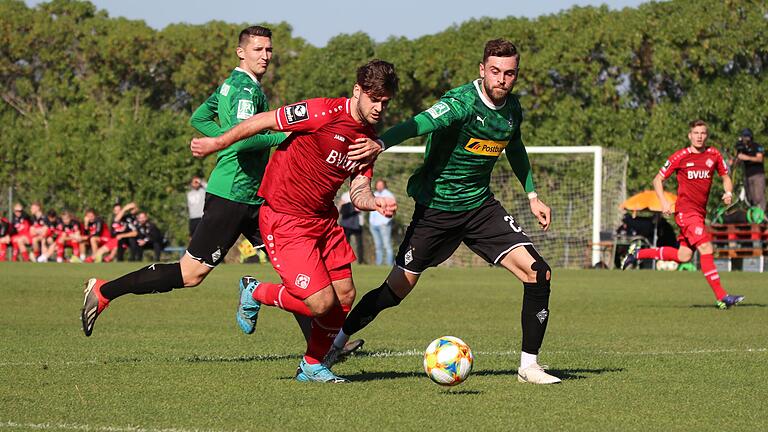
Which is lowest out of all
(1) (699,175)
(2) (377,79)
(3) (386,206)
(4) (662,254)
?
(4) (662,254)

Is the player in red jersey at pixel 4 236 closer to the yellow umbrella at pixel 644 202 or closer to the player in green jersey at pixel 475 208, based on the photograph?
the yellow umbrella at pixel 644 202

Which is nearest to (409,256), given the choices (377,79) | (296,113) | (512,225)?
(512,225)

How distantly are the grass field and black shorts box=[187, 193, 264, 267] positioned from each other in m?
0.82

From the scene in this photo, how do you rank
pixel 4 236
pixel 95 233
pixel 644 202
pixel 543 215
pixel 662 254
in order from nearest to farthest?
pixel 543 215 < pixel 662 254 < pixel 644 202 < pixel 95 233 < pixel 4 236

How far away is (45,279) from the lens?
21078mm

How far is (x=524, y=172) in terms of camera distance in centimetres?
900

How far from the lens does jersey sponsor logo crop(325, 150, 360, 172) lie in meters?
7.68

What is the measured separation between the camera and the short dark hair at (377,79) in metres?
7.34

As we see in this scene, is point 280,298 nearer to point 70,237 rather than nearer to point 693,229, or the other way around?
point 693,229

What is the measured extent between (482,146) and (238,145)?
1775 mm

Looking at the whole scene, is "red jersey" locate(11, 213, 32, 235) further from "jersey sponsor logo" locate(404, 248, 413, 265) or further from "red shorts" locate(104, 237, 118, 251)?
"jersey sponsor logo" locate(404, 248, 413, 265)

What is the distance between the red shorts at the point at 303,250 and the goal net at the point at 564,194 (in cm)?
2226

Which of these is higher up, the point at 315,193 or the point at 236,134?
the point at 236,134

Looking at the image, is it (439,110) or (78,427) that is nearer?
(78,427)
